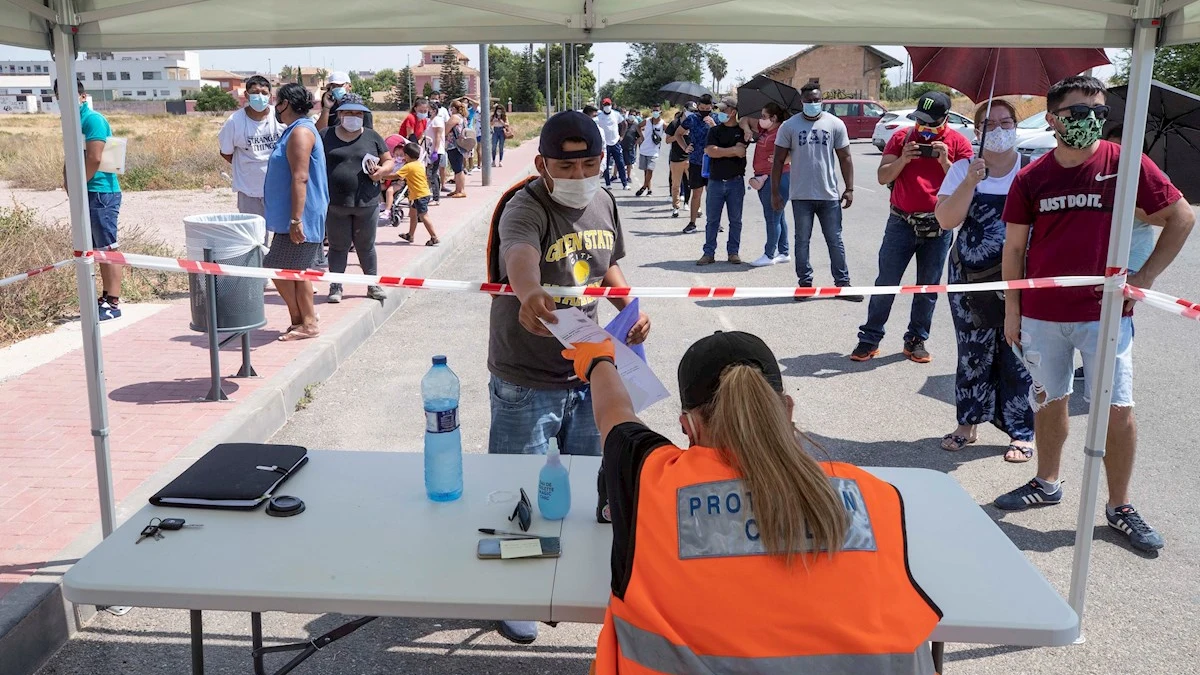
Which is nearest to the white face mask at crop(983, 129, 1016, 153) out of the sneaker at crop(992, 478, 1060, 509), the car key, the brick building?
the sneaker at crop(992, 478, 1060, 509)

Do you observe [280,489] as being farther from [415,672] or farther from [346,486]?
[415,672]

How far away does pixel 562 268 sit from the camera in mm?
3553

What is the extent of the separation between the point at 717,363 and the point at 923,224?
5.61 metres

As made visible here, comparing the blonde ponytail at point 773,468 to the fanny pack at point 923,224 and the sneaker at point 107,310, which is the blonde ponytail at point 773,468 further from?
the sneaker at point 107,310

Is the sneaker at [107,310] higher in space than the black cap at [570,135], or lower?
lower

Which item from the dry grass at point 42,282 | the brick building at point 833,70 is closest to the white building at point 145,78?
the brick building at point 833,70

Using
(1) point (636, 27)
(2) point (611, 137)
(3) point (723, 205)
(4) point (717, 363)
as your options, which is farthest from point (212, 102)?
(4) point (717, 363)

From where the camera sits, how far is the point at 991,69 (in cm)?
530

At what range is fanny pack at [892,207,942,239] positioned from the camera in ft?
23.5

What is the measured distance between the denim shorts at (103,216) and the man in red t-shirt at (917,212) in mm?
6187

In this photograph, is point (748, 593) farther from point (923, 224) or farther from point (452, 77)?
point (452, 77)

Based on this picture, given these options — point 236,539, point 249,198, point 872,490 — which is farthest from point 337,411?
point 872,490

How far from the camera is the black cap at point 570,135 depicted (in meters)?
3.34

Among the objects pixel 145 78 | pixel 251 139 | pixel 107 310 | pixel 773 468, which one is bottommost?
pixel 107 310
